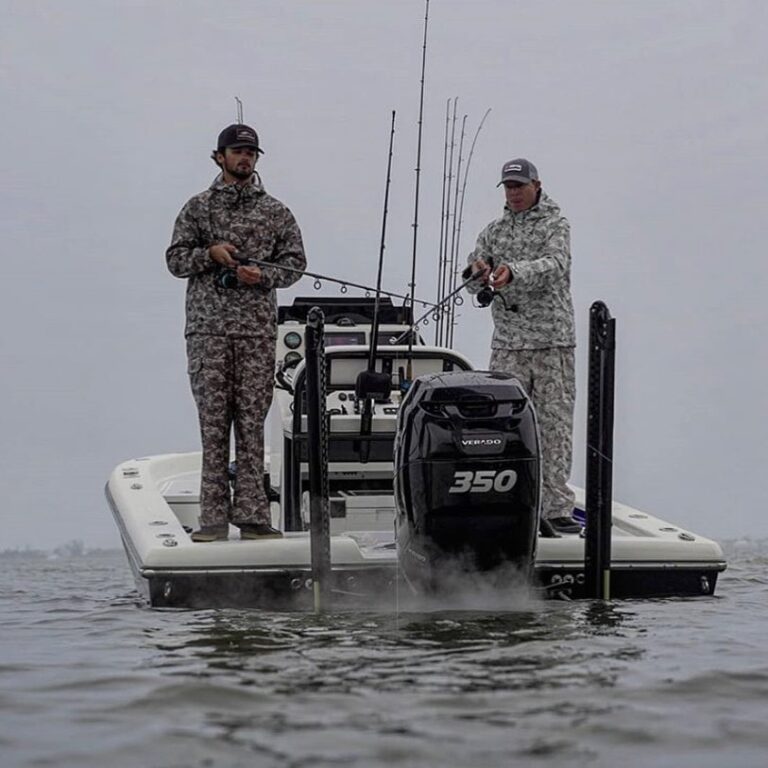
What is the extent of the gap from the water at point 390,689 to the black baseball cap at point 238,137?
180 centimetres

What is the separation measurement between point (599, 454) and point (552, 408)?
1.95ft

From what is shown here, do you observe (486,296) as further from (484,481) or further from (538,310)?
(484,481)

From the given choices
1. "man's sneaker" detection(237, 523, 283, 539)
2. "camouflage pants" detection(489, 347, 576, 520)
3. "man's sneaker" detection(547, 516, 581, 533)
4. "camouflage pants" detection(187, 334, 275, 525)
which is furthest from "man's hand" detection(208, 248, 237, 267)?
"man's sneaker" detection(547, 516, 581, 533)

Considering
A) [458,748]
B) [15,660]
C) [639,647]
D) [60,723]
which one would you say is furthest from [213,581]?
[458,748]

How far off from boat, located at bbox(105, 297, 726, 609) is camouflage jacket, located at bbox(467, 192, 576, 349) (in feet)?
1.41

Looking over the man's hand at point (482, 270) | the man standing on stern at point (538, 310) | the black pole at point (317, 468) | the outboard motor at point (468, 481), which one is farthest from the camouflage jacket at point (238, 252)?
the outboard motor at point (468, 481)

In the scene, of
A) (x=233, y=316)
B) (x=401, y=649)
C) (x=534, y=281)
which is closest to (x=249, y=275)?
(x=233, y=316)

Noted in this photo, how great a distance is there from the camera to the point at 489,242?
613cm

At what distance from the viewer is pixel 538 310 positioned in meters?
5.93

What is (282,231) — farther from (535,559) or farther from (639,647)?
(639,647)

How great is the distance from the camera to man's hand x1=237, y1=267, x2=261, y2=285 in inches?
212

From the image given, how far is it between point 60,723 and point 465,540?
6.27 ft

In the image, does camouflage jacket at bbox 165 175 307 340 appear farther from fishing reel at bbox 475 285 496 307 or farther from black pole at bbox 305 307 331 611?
fishing reel at bbox 475 285 496 307

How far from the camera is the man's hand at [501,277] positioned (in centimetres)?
570
